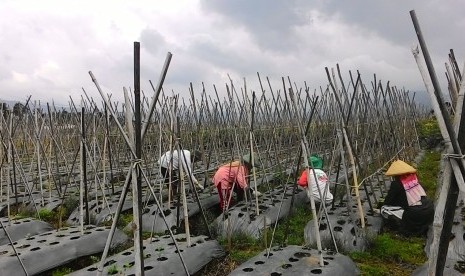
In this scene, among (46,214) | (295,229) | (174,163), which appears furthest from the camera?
(174,163)

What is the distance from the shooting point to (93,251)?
3.58 meters

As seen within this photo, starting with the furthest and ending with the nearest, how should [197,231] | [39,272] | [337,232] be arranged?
1. [197,231]
2. [337,232]
3. [39,272]

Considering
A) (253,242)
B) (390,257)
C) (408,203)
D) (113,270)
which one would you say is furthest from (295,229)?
(113,270)

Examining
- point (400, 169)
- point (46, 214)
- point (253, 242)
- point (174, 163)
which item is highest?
point (174, 163)

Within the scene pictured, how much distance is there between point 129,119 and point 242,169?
8.65 ft

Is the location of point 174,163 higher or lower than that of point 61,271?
higher

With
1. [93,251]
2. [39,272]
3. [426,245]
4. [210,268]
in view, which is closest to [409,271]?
[426,245]

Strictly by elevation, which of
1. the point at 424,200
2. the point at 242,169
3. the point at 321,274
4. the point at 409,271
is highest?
the point at 242,169

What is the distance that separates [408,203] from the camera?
3820 mm

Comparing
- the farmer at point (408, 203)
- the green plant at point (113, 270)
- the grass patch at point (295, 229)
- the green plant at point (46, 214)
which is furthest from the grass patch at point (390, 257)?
the green plant at point (46, 214)

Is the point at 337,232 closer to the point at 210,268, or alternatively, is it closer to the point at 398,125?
the point at 210,268

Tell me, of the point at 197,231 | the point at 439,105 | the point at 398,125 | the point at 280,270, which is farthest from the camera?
the point at 398,125

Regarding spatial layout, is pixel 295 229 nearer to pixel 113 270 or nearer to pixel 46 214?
pixel 113 270

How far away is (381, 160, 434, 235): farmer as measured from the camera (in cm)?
378
